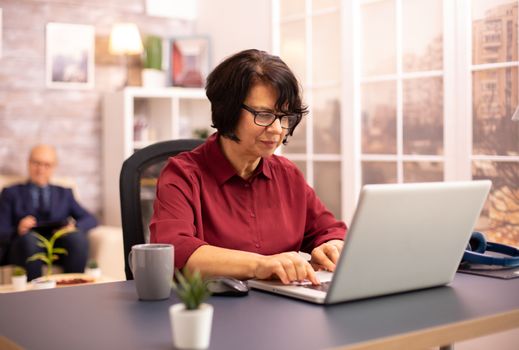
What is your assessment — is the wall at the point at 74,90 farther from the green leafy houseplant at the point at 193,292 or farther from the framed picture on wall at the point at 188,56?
the green leafy houseplant at the point at 193,292

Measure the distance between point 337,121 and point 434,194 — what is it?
3.34m

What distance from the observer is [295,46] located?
5160 millimetres

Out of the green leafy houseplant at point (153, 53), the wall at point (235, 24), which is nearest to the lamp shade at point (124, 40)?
the green leafy houseplant at point (153, 53)

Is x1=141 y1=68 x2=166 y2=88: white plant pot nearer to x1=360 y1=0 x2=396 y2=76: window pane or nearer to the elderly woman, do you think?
x1=360 y1=0 x2=396 y2=76: window pane

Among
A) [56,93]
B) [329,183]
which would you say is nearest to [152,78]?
[56,93]

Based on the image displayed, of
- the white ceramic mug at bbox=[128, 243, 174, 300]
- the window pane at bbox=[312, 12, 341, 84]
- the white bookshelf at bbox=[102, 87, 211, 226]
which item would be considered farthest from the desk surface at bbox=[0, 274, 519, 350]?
the white bookshelf at bbox=[102, 87, 211, 226]

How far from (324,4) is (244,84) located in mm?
2980

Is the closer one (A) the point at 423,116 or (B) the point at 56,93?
(A) the point at 423,116

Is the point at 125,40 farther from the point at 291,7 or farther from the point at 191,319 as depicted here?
the point at 191,319

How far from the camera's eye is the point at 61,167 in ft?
18.4

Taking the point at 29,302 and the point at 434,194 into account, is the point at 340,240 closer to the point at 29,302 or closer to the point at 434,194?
the point at 434,194

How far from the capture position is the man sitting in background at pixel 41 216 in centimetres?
490

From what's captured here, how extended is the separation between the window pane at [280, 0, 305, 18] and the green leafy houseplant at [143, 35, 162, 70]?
1018 mm

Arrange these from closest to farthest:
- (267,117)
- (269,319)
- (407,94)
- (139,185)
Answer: (269,319), (267,117), (139,185), (407,94)
